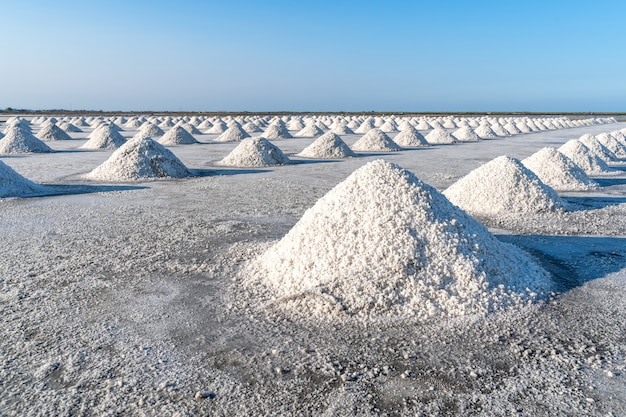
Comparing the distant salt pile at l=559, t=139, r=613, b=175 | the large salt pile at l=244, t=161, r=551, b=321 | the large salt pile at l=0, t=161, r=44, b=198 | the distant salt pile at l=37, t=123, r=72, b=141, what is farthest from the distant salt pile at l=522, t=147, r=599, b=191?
the distant salt pile at l=37, t=123, r=72, b=141

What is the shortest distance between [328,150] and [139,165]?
6.79 meters

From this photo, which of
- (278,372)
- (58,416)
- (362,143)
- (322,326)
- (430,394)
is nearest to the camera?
(58,416)

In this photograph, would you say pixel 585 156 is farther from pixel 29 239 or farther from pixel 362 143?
pixel 29 239

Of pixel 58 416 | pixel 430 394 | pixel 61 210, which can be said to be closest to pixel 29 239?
pixel 61 210

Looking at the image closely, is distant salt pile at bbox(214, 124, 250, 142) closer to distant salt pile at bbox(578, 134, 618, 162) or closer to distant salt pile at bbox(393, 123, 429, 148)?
distant salt pile at bbox(393, 123, 429, 148)

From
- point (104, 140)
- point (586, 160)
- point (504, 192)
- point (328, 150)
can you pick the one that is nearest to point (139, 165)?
point (328, 150)

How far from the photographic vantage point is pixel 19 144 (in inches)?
673

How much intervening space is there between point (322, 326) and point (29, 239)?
4.19 m

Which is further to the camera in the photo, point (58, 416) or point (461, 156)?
point (461, 156)

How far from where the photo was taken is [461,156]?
16.6 m

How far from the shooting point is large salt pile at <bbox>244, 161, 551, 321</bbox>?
12.3 feet

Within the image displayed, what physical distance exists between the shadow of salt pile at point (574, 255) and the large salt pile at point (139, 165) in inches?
313

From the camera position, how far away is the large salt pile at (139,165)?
36.1 feet

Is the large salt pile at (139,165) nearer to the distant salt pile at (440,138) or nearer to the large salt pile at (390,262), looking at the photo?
the large salt pile at (390,262)
